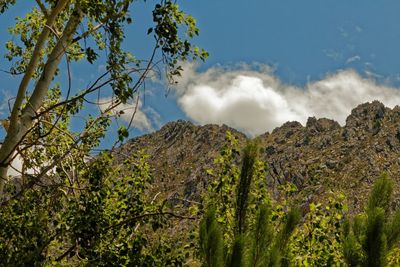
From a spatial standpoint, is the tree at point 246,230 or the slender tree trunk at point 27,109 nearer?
the tree at point 246,230

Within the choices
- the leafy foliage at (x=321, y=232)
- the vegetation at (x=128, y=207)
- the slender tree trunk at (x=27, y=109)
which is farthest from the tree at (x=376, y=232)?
the slender tree trunk at (x=27, y=109)

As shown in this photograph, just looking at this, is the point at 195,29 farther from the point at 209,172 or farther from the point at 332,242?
the point at 332,242

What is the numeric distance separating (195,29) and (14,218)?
20.5ft

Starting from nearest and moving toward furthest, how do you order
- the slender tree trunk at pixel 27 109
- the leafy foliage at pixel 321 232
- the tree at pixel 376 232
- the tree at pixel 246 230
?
the tree at pixel 376 232 → the tree at pixel 246 230 → the slender tree trunk at pixel 27 109 → the leafy foliage at pixel 321 232

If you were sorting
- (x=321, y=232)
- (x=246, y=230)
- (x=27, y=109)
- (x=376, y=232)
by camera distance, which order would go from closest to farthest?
(x=376, y=232) < (x=246, y=230) < (x=27, y=109) < (x=321, y=232)

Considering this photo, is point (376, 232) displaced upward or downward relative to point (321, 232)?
downward

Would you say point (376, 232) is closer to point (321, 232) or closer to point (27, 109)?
point (321, 232)

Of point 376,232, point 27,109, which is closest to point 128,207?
point 27,109

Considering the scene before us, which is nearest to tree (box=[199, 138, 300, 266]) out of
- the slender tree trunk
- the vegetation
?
the vegetation

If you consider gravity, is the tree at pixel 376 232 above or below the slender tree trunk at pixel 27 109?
below

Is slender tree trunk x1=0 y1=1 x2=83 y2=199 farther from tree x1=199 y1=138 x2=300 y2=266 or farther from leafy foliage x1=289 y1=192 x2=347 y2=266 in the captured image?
leafy foliage x1=289 y1=192 x2=347 y2=266

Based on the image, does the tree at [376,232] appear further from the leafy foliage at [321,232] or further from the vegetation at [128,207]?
the leafy foliage at [321,232]

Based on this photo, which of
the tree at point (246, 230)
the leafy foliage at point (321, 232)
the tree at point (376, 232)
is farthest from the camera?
the leafy foliage at point (321, 232)

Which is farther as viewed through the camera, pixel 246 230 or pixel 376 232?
pixel 246 230
